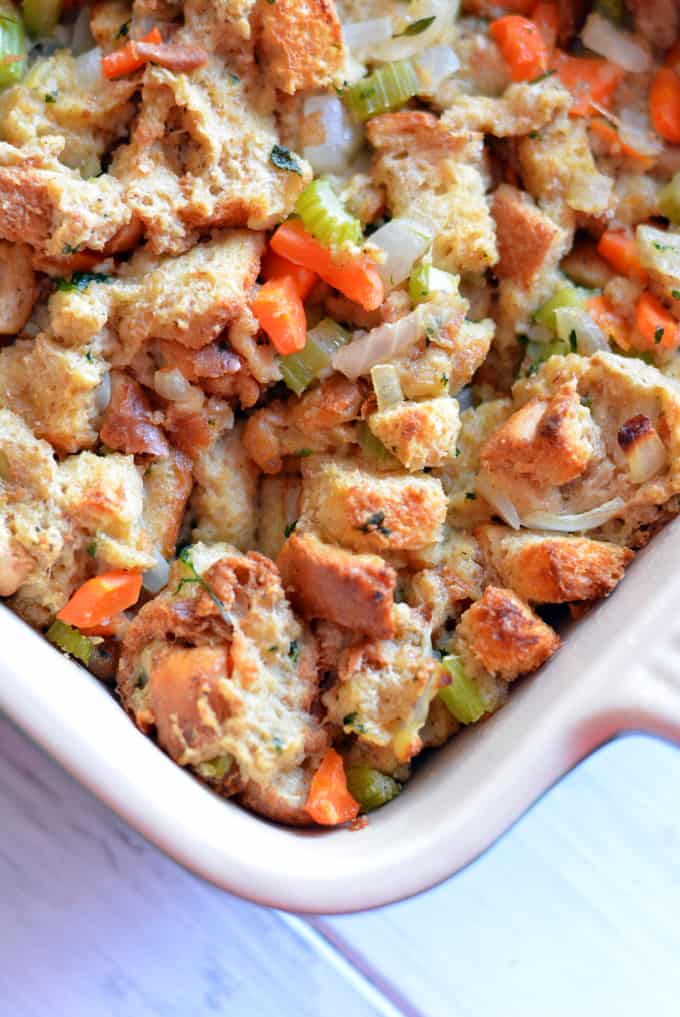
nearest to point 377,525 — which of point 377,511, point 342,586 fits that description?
point 377,511

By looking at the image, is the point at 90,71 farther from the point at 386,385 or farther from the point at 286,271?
the point at 386,385

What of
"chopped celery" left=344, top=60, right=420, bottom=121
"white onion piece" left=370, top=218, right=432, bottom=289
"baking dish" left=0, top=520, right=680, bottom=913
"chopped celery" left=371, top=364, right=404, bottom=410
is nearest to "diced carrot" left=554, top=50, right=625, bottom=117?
"chopped celery" left=344, top=60, right=420, bottom=121

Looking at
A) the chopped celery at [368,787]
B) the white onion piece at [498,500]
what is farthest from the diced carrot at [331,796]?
the white onion piece at [498,500]

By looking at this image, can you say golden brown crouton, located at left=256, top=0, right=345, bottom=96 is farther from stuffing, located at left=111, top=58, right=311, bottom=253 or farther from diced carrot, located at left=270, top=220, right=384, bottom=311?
diced carrot, located at left=270, top=220, right=384, bottom=311

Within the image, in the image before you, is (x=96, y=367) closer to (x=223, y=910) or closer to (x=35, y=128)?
(x=35, y=128)

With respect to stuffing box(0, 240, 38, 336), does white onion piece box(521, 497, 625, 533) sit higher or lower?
lower

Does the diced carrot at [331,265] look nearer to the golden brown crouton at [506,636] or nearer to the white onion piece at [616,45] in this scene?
the golden brown crouton at [506,636]
